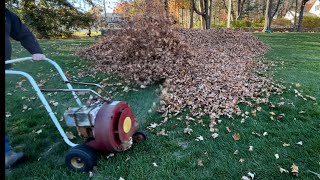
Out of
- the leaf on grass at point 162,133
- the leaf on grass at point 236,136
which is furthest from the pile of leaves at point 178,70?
the leaf on grass at point 162,133

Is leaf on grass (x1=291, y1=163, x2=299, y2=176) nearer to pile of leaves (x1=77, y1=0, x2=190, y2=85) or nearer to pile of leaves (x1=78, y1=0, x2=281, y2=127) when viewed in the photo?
pile of leaves (x1=78, y1=0, x2=281, y2=127)

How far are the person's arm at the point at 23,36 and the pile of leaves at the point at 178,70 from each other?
1.98 m

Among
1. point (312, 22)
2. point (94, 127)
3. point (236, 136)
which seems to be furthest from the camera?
point (312, 22)

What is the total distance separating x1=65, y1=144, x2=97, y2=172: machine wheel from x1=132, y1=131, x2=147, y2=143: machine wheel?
0.68m

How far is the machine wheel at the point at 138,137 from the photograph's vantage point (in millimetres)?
3461

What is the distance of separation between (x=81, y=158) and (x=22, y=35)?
1441 millimetres

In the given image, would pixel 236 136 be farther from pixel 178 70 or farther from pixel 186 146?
pixel 178 70

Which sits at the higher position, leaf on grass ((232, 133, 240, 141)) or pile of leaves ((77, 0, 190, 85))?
pile of leaves ((77, 0, 190, 85))

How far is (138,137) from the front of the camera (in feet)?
11.4

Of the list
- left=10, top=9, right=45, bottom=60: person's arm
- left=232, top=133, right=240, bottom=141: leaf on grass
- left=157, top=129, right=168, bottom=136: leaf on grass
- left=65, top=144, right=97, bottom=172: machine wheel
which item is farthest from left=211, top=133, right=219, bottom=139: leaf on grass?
left=10, top=9, right=45, bottom=60: person's arm

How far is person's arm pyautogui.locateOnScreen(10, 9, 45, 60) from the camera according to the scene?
2951mm

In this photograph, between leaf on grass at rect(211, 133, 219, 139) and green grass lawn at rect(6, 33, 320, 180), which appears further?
leaf on grass at rect(211, 133, 219, 139)

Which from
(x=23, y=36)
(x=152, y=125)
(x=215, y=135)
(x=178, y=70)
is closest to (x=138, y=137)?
(x=152, y=125)

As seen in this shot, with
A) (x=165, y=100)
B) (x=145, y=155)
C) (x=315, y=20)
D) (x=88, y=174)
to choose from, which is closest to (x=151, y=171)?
(x=145, y=155)
